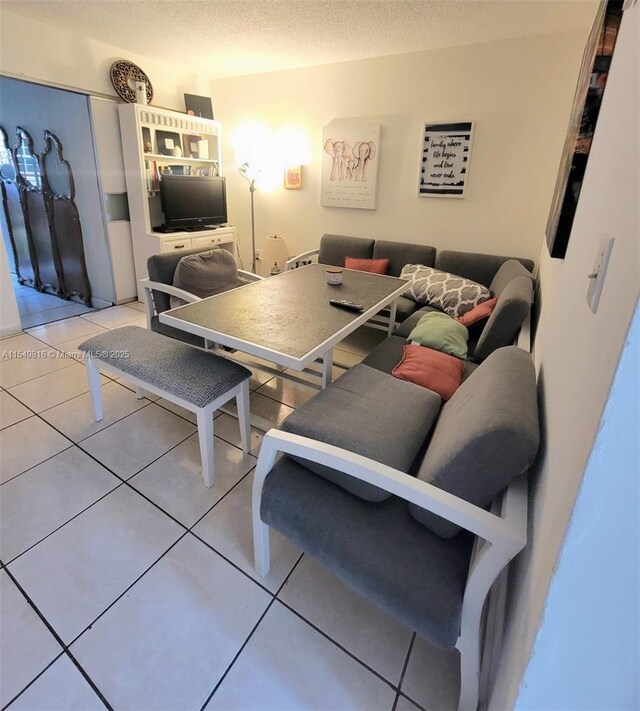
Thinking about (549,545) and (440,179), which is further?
(440,179)

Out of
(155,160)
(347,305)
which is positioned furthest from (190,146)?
(347,305)

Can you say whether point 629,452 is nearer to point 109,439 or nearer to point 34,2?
point 109,439

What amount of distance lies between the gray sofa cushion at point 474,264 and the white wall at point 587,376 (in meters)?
2.29

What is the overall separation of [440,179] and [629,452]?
11.7 feet

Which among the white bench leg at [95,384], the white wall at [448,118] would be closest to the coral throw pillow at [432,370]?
the white bench leg at [95,384]

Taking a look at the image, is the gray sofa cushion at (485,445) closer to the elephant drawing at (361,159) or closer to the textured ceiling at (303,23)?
the textured ceiling at (303,23)

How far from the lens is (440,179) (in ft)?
11.5

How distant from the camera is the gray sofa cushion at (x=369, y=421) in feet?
3.78

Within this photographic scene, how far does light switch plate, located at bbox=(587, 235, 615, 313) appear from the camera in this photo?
0.64 metres

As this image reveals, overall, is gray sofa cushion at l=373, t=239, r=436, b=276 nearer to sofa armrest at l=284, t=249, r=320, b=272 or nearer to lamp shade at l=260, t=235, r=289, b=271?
sofa armrest at l=284, t=249, r=320, b=272

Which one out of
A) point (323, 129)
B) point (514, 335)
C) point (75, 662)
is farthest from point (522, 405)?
point (323, 129)

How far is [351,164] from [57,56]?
2.70 metres

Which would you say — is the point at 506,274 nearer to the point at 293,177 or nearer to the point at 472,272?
the point at 472,272

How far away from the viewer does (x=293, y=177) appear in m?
4.27
